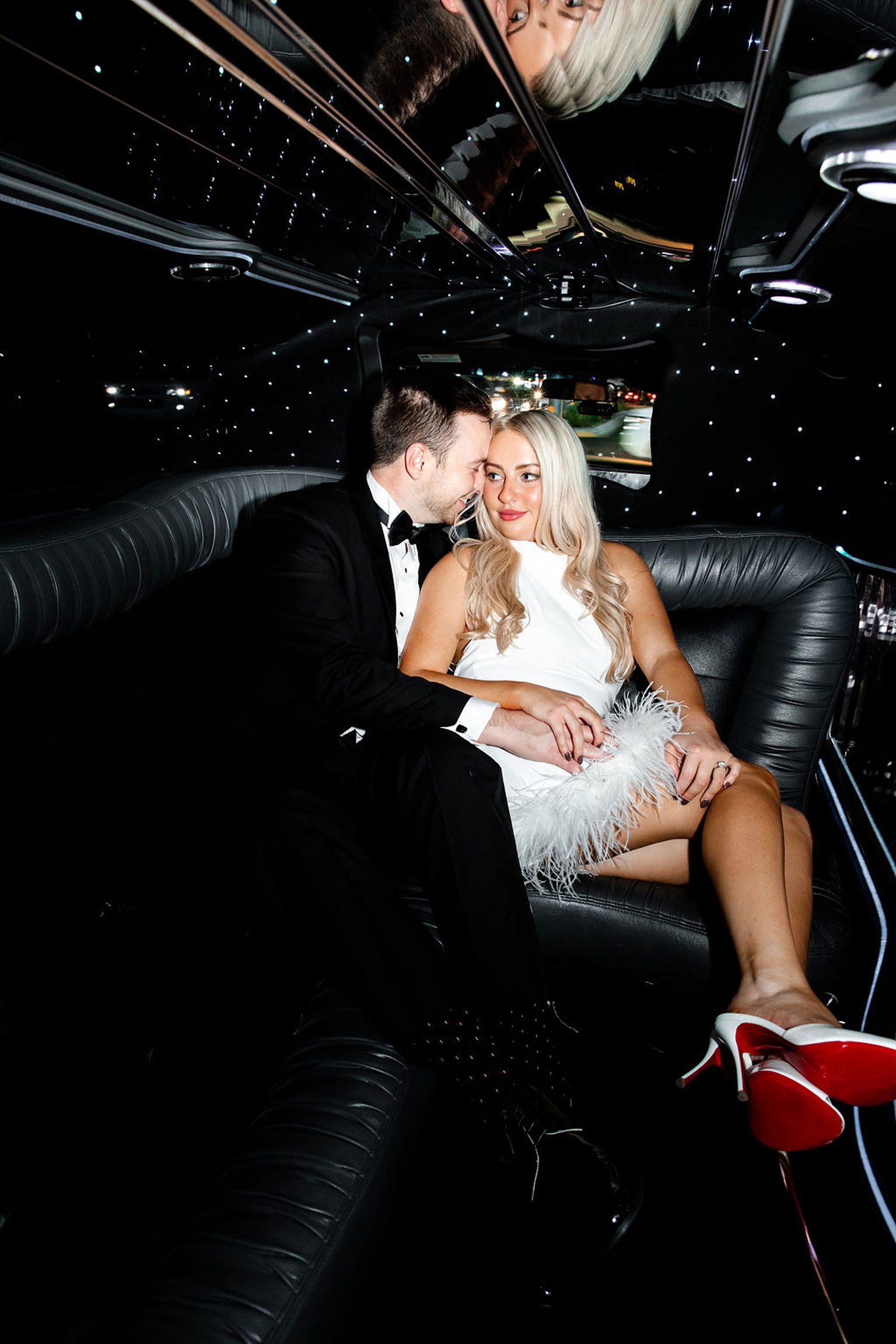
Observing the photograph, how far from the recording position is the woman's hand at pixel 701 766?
1.58m

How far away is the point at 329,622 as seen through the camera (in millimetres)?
1697

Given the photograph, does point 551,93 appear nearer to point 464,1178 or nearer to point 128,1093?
point 128,1093

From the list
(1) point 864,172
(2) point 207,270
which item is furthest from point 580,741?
(2) point 207,270

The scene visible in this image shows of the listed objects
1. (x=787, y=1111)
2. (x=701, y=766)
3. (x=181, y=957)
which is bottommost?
(x=181, y=957)

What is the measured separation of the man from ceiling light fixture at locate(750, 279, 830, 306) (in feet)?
3.20

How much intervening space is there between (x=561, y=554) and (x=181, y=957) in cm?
127

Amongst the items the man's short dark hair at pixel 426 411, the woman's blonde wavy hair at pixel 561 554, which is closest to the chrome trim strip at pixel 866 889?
the woman's blonde wavy hair at pixel 561 554

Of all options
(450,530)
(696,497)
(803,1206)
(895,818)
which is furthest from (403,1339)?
(696,497)

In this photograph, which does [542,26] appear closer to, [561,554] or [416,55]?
[416,55]

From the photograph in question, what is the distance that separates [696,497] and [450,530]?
1.41 meters

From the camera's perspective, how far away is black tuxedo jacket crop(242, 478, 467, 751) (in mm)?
1644

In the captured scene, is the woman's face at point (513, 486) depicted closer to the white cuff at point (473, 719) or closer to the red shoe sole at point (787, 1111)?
the white cuff at point (473, 719)

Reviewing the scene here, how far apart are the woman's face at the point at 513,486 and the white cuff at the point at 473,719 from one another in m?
0.53

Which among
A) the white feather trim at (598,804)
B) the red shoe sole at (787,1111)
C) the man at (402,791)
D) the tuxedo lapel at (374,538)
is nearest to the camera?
the red shoe sole at (787,1111)
